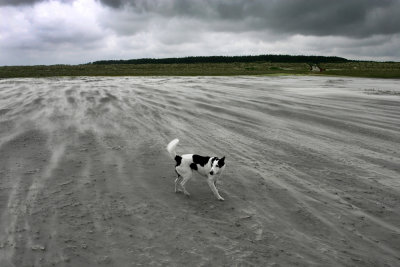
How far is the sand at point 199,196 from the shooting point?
16.0 ft

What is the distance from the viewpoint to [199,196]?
22.2 ft

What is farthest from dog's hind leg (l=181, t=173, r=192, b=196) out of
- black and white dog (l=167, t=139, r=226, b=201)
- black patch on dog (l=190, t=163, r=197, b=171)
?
black patch on dog (l=190, t=163, r=197, b=171)

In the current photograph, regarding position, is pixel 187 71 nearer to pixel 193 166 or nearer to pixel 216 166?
pixel 193 166

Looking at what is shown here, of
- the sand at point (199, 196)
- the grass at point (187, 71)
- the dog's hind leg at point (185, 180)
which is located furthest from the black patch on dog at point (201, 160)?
the grass at point (187, 71)

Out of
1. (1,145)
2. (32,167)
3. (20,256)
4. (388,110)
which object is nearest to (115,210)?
(20,256)

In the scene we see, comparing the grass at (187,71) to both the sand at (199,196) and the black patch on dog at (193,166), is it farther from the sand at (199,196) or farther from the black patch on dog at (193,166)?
the black patch on dog at (193,166)

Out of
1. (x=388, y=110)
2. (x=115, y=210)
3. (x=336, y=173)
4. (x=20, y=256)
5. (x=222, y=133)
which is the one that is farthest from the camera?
(x=388, y=110)

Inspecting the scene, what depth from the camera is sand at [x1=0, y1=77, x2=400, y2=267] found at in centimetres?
486

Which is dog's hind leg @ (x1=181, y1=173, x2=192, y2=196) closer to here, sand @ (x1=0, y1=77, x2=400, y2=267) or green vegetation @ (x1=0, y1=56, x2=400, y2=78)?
sand @ (x1=0, y1=77, x2=400, y2=267)

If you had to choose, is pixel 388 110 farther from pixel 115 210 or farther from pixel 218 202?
pixel 115 210

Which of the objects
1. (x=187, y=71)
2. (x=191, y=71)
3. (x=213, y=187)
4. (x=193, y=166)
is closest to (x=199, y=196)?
(x=213, y=187)

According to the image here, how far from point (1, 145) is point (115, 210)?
6.11 meters

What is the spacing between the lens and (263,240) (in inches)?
204

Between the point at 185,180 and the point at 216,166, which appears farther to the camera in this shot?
the point at 185,180
